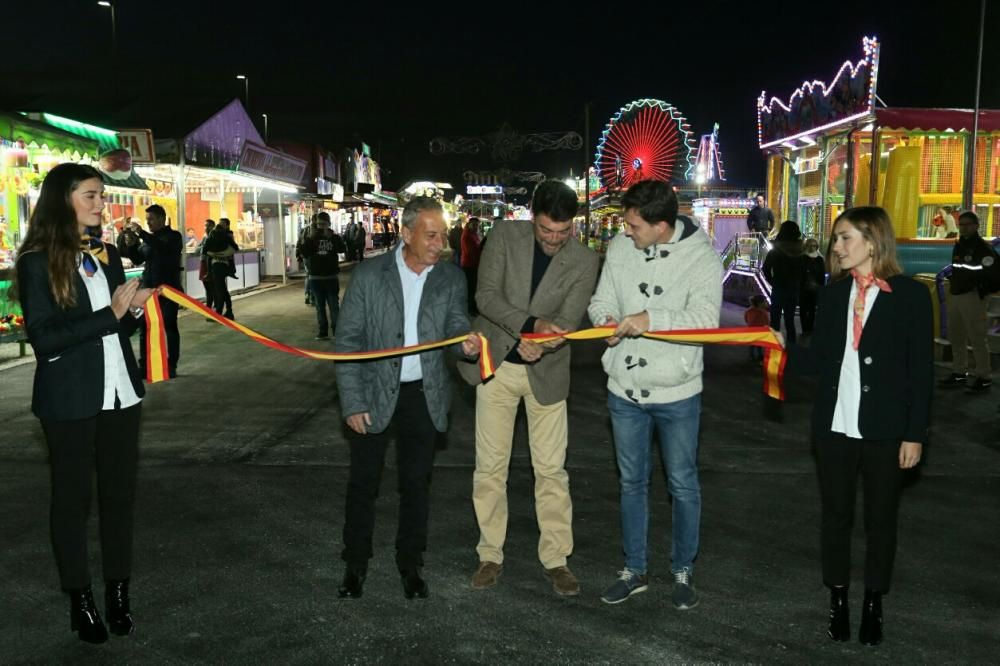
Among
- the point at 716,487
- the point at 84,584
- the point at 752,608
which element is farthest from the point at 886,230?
the point at 84,584

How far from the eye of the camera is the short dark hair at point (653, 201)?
152 inches

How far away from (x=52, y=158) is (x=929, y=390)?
13.0m

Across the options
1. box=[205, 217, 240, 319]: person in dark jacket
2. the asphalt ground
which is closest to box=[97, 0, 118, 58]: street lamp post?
box=[205, 217, 240, 319]: person in dark jacket

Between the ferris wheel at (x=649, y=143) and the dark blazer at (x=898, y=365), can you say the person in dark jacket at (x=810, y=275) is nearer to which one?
the dark blazer at (x=898, y=365)

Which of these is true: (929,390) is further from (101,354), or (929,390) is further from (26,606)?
(26,606)

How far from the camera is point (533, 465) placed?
173 inches

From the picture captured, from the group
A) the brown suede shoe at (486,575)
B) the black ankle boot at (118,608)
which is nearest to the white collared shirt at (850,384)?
the brown suede shoe at (486,575)

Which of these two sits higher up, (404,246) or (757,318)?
(404,246)

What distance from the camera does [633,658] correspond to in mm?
3631

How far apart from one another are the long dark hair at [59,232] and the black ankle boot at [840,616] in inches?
134

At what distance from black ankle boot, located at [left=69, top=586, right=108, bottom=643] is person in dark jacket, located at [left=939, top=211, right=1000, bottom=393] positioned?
29.0 feet

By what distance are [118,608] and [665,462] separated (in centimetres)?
253

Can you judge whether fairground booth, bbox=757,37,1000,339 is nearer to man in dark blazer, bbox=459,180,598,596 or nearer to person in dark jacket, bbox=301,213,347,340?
person in dark jacket, bbox=301,213,347,340

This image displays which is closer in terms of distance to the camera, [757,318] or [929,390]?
[929,390]
